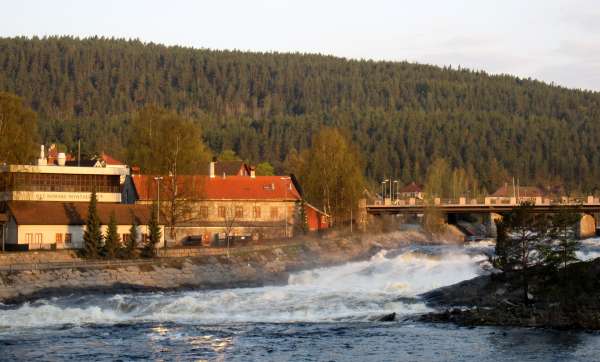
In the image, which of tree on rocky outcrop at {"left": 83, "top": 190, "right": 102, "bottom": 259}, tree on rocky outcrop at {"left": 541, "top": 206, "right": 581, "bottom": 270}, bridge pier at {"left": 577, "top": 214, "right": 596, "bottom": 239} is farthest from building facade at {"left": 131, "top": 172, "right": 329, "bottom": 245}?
tree on rocky outcrop at {"left": 541, "top": 206, "right": 581, "bottom": 270}

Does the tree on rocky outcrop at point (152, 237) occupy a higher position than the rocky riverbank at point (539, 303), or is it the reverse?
the tree on rocky outcrop at point (152, 237)

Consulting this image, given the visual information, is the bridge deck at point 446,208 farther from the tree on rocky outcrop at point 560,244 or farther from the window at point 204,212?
the tree on rocky outcrop at point 560,244

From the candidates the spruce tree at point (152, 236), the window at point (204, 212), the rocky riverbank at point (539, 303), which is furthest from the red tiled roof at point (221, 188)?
the rocky riverbank at point (539, 303)

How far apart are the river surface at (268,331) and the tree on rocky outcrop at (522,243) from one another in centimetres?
519

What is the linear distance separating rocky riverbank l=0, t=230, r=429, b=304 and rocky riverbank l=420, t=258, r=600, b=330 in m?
20.7

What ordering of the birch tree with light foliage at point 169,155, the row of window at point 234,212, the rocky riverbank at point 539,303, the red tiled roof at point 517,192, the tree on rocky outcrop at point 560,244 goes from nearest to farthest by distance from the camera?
the rocky riverbank at point 539,303, the tree on rocky outcrop at point 560,244, the birch tree with light foliage at point 169,155, the row of window at point 234,212, the red tiled roof at point 517,192

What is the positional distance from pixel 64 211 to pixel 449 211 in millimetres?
58891

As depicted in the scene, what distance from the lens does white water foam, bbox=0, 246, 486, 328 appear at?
1994 inches

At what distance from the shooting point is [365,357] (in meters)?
38.9

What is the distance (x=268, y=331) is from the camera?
4594cm

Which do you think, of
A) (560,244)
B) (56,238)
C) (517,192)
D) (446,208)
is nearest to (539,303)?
(560,244)

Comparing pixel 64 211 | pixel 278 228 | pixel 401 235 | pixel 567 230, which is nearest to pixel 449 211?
pixel 401 235

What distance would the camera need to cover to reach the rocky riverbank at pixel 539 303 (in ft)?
147

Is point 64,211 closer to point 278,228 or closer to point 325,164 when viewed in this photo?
point 278,228
